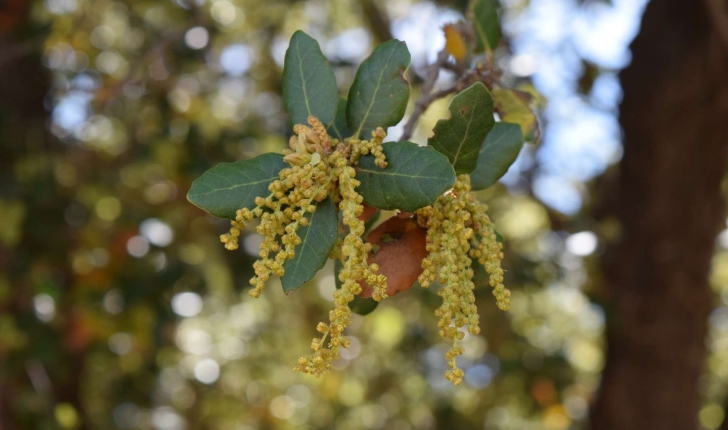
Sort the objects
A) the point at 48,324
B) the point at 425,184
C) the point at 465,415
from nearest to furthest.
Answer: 1. the point at 425,184
2. the point at 48,324
3. the point at 465,415

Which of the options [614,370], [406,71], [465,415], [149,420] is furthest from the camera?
[149,420]

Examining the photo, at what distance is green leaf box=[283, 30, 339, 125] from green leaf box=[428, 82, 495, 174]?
19cm

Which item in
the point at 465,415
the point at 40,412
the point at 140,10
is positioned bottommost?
the point at 465,415

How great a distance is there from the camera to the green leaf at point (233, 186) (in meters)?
1.12

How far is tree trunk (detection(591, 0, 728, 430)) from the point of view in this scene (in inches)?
147

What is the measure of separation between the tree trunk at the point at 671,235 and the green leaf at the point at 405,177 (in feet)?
9.62

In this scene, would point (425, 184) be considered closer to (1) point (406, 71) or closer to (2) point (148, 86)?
(1) point (406, 71)

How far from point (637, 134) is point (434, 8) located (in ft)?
4.42

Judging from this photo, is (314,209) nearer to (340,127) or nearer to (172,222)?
(340,127)

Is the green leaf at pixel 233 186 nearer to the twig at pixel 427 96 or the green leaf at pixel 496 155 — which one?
the twig at pixel 427 96

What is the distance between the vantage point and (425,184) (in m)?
1.05

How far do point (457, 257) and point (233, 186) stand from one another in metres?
0.37

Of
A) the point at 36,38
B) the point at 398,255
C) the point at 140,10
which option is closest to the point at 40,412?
the point at 36,38

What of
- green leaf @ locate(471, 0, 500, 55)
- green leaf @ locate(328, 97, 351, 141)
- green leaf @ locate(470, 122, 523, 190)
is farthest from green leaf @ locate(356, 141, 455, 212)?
green leaf @ locate(471, 0, 500, 55)
